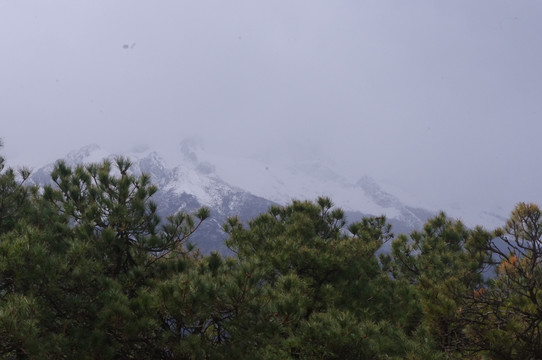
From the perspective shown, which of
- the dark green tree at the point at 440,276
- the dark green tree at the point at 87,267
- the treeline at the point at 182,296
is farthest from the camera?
the dark green tree at the point at 87,267

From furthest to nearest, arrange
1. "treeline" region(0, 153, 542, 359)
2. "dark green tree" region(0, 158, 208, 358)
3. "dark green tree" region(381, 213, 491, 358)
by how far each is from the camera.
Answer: "dark green tree" region(0, 158, 208, 358)
"dark green tree" region(381, 213, 491, 358)
"treeline" region(0, 153, 542, 359)

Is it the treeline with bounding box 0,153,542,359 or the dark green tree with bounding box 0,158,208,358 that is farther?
the dark green tree with bounding box 0,158,208,358

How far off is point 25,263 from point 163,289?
225 cm

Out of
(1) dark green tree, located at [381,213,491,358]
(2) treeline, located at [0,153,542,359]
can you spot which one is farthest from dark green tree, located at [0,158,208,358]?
(1) dark green tree, located at [381,213,491,358]

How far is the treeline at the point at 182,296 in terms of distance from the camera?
18.2 feet

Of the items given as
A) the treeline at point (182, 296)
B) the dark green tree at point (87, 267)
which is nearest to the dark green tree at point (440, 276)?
the treeline at point (182, 296)

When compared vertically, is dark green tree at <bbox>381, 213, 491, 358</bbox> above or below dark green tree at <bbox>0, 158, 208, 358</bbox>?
above

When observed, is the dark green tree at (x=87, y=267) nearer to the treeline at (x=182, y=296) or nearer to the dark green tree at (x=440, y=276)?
the treeline at (x=182, y=296)

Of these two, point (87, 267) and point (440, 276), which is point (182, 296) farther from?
point (440, 276)

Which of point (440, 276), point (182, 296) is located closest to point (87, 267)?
point (182, 296)

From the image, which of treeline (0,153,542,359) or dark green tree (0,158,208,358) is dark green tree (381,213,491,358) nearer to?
treeline (0,153,542,359)

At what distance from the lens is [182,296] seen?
606 cm

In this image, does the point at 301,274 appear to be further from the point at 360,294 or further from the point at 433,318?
the point at 433,318

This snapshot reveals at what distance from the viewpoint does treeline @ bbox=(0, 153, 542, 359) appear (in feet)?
18.2
